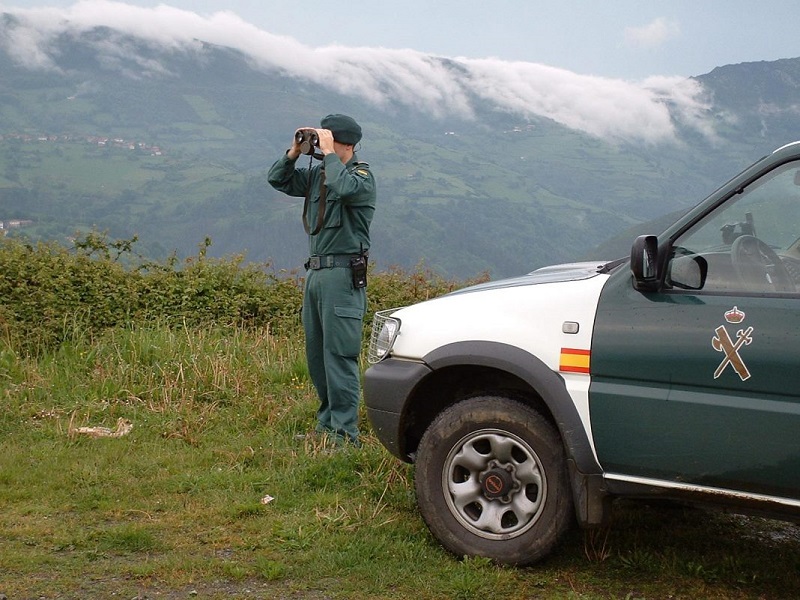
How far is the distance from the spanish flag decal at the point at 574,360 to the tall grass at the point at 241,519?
96cm

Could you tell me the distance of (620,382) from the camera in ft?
13.3

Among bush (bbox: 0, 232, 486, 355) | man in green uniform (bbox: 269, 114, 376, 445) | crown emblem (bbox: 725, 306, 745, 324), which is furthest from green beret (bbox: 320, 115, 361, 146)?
bush (bbox: 0, 232, 486, 355)

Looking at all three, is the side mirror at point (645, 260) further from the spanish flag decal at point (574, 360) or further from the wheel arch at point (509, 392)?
the wheel arch at point (509, 392)

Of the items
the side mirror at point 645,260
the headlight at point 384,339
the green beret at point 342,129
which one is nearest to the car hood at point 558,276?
the headlight at point 384,339

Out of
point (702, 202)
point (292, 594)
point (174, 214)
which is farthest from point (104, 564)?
point (174, 214)

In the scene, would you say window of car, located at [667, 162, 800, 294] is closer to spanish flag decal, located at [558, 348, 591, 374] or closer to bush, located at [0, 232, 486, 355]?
spanish flag decal, located at [558, 348, 591, 374]

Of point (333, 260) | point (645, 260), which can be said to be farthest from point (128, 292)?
point (645, 260)

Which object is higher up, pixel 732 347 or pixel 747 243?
pixel 747 243

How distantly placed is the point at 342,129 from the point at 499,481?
2.99 metres

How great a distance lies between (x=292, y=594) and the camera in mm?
4172

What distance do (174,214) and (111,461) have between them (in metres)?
190

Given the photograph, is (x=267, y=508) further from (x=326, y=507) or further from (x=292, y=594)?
(x=292, y=594)

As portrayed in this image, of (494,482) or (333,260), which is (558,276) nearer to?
(494,482)

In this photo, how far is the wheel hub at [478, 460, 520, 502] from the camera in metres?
4.38
